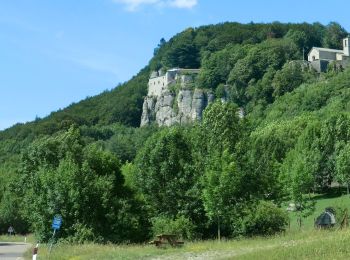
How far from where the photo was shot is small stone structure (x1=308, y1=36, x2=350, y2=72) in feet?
550

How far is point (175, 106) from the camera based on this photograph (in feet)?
586

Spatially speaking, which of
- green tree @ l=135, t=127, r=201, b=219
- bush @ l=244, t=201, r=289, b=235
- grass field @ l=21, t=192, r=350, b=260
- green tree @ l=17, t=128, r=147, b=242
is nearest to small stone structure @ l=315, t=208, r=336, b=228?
bush @ l=244, t=201, r=289, b=235

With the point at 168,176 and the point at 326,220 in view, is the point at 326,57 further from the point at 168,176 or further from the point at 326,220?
the point at 326,220

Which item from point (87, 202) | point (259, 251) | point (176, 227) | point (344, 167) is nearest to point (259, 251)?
point (259, 251)

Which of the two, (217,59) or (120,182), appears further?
(217,59)

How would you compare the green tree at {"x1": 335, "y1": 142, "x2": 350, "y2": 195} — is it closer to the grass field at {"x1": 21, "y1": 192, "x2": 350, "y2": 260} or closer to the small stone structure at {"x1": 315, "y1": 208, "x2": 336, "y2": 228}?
the small stone structure at {"x1": 315, "y1": 208, "x2": 336, "y2": 228}

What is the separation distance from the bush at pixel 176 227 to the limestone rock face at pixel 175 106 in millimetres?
125721

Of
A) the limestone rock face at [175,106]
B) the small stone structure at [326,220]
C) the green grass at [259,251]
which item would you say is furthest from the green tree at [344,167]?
the limestone rock face at [175,106]

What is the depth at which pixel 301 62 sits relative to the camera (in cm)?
17100

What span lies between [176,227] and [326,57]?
147298 millimetres

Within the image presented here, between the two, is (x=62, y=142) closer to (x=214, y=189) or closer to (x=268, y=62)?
(x=214, y=189)

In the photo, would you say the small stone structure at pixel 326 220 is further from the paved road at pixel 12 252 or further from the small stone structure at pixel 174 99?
the small stone structure at pixel 174 99

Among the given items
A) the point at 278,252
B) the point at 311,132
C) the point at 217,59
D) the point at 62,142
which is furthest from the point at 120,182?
the point at 217,59

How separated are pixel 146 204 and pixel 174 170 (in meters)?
3.06
